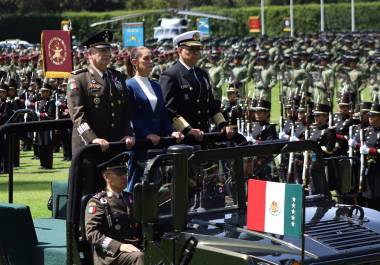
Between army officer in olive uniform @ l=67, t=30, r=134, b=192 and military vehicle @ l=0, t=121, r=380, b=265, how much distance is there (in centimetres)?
73

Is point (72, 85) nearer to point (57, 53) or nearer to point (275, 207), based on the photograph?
point (275, 207)

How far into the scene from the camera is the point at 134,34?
29109 mm

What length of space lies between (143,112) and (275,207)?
2536 millimetres

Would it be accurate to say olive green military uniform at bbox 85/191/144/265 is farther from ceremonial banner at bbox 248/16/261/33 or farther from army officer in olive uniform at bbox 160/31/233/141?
ceremonial banner at bbox 248/16/261/33

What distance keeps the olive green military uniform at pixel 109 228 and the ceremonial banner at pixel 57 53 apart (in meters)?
8.23

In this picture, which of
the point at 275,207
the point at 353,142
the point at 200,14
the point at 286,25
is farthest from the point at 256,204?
the point at 286,25

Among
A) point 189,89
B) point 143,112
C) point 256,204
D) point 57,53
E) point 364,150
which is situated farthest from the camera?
point 57,53

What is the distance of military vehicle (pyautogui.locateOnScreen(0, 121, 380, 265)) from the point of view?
633 centimetres

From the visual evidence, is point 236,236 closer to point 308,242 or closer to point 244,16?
point 308,242

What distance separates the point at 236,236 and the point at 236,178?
0.58m

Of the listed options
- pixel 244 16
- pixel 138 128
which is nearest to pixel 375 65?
pixel 138 128

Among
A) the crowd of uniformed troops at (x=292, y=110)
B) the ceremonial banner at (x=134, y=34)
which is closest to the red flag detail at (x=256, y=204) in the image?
the crowd of uniformed troops at (x=292, y=110)

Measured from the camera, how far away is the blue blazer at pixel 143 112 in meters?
8.54

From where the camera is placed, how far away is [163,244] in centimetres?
656
